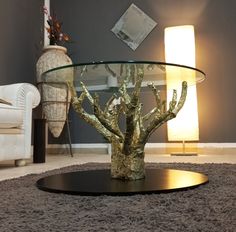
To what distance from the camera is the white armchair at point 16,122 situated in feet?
7.46

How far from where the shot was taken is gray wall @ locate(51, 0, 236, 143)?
354cm

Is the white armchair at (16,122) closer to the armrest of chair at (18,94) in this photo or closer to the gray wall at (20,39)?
the armrest of chair at (18,94)

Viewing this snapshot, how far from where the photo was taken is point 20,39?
3.66 metres

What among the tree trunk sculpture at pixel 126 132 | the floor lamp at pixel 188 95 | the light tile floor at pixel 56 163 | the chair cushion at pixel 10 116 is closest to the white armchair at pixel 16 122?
the chair cushion at pixel 10 116

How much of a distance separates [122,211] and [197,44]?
3.01 metres

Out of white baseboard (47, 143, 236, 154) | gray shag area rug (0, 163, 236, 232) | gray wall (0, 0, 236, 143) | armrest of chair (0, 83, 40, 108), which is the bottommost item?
gray shag area rug (0, 163, 236, 232)

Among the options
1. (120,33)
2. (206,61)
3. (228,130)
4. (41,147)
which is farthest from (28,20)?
(228,130)

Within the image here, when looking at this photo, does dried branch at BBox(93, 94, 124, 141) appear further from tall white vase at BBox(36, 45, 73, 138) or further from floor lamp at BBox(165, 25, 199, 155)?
tall white vase at BBox(36, 45, 73, 138)

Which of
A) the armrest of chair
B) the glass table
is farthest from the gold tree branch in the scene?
the armrest of chair

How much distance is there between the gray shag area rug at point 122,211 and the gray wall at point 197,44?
7.70 ft

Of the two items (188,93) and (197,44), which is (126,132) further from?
(197,44)

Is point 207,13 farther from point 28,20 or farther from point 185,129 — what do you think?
point 28,20

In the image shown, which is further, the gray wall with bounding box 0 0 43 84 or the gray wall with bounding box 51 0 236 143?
the gray wall with bounding box 51 0 236 143

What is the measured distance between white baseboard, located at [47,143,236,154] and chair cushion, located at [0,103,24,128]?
156cm
